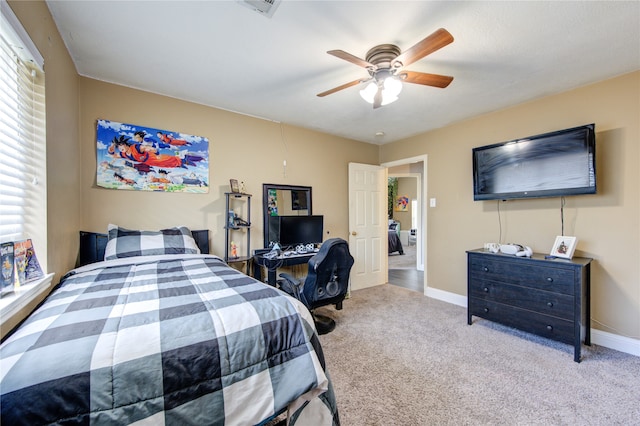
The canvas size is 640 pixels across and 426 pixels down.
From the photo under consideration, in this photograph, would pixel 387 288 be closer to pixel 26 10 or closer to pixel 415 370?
pixel 415 370

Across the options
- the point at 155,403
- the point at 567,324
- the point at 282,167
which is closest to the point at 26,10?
the point at 155,403

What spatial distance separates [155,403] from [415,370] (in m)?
1.91

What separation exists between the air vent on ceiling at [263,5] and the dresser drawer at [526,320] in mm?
3269

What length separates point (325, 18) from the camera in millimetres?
1696

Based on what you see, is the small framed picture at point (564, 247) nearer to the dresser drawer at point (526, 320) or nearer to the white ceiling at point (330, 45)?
the dresser drawer at point (526, 320)

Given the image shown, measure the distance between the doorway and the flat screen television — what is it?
1.75 m

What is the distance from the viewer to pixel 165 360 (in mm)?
880

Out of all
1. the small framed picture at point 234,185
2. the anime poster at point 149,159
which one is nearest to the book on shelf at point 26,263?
the anime poster at point 149,159

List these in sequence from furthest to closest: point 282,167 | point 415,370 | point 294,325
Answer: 1. point 282,167
2. point 415,370
3. point 294,325

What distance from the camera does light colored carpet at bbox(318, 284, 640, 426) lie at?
1617 mm

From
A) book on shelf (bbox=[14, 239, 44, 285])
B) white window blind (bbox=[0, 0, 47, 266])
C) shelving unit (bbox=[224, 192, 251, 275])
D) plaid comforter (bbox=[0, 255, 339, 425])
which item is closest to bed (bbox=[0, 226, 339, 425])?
plaid comforter (bbox=[0, 255, 339, 425])

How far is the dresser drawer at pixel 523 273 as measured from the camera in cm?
229

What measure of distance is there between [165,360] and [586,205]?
367cm

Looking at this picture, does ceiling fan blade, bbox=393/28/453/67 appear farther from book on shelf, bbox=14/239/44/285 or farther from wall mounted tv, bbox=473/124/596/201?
book on shelf, bbox=14/239/44/285
